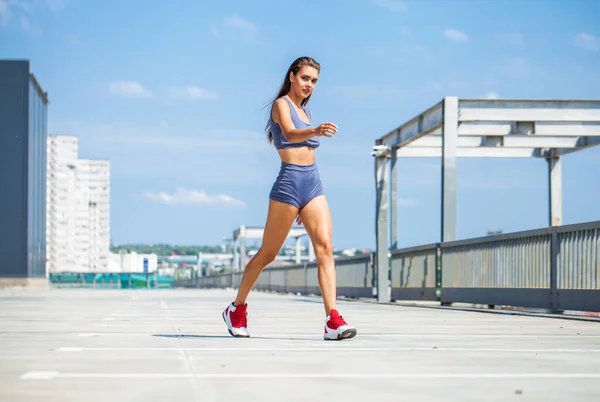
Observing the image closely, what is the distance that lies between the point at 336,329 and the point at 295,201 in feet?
3.02

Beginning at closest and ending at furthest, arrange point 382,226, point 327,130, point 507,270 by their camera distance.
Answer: point 327,130, point 507,270, point 382,226

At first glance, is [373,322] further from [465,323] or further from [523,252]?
[523,252]

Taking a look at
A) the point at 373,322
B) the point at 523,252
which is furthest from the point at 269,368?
the point at 523,252

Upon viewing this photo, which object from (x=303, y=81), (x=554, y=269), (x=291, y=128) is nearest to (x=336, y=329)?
(x=291, y=128)

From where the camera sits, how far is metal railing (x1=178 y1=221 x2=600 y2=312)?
40.0 feet

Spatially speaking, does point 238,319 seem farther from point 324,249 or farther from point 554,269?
point 554,269

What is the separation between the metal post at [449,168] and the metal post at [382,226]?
1455 mm

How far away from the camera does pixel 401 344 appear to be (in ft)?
22.3

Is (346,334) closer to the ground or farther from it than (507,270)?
closer to the ground

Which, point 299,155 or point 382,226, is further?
point 382,226

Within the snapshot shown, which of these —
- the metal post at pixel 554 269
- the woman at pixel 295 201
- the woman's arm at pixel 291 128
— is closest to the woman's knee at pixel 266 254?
the woman at pixel 295 201

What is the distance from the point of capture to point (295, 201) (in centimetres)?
740

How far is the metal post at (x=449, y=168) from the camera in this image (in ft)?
68.5

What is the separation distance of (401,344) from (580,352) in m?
1.11
